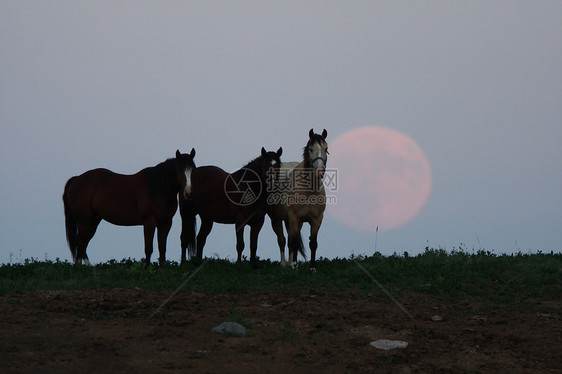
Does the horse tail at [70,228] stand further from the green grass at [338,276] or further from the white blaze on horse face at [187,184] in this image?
the white blaze on horse face at [187,184]

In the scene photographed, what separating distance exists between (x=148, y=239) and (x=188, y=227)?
2.11 meters

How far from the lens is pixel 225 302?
12.9 m

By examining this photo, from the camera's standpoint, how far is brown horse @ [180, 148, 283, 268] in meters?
16.8

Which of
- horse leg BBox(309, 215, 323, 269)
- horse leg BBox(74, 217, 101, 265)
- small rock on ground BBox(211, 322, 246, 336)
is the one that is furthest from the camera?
horse leg BBox(74, 217, 101, 265)

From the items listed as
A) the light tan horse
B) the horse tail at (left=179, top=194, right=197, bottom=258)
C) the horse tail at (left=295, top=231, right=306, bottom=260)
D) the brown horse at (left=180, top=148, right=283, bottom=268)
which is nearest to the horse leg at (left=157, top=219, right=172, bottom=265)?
the brown horse at (left=180, top=148, right=283, bottom=268)

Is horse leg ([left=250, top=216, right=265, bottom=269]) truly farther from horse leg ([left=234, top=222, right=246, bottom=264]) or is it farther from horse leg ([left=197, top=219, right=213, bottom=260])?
horse leg ([left=197, top=219, right=213, bottom=260])

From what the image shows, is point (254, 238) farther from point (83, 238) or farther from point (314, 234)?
point (83, 238)

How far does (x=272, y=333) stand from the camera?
1087cm

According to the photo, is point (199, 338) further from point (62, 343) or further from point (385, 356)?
point (385, 356)

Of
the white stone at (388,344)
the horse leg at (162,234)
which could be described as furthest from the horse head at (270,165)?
the white stone at (388,344)

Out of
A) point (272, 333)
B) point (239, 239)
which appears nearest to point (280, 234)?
point (239, 239)

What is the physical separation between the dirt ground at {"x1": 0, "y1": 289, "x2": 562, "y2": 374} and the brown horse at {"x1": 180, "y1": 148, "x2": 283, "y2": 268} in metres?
3.79

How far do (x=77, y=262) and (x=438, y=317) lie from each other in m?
10.3

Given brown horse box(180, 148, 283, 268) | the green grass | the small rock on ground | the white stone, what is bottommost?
the white stone
